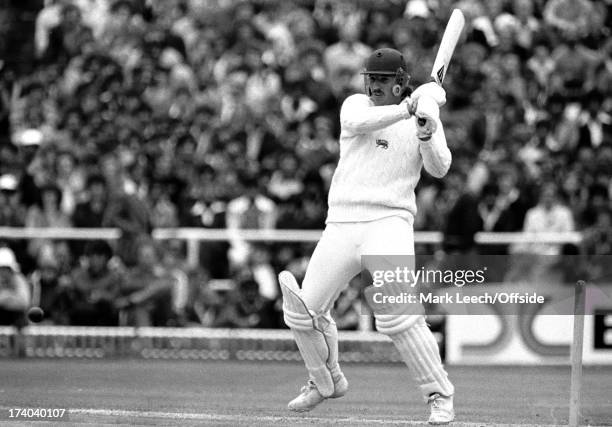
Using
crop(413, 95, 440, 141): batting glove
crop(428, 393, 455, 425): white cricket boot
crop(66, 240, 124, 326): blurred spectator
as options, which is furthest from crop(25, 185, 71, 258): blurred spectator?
crop(413, 95, 440, 141): batting glove

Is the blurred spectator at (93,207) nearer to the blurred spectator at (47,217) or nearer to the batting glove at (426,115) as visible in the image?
the blurred spectator at (47,217)

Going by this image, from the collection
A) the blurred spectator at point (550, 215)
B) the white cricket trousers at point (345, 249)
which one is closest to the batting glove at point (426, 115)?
the white cricket trousers at point (345, 249)

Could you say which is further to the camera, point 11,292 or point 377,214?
point 11,292

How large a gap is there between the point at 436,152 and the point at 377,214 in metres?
0.56

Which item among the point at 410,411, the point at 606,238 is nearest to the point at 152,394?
the point at 410,411

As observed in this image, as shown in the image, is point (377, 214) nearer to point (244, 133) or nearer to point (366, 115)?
point (366, 115)

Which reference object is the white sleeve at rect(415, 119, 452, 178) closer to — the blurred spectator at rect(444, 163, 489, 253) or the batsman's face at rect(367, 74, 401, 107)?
the batsman's face at rect(367, 74, 401, 107)

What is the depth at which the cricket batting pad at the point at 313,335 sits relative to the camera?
8289mm

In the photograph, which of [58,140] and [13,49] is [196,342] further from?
[13,49]

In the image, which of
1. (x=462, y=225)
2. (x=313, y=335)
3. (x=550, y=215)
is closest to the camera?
(x=313, y=335)

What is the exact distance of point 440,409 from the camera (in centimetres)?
801

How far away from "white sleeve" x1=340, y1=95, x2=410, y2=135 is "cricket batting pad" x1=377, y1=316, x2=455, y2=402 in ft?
4.13

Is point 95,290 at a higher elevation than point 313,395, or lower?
lower

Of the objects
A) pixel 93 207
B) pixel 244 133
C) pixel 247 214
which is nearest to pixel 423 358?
pixel 247 214
